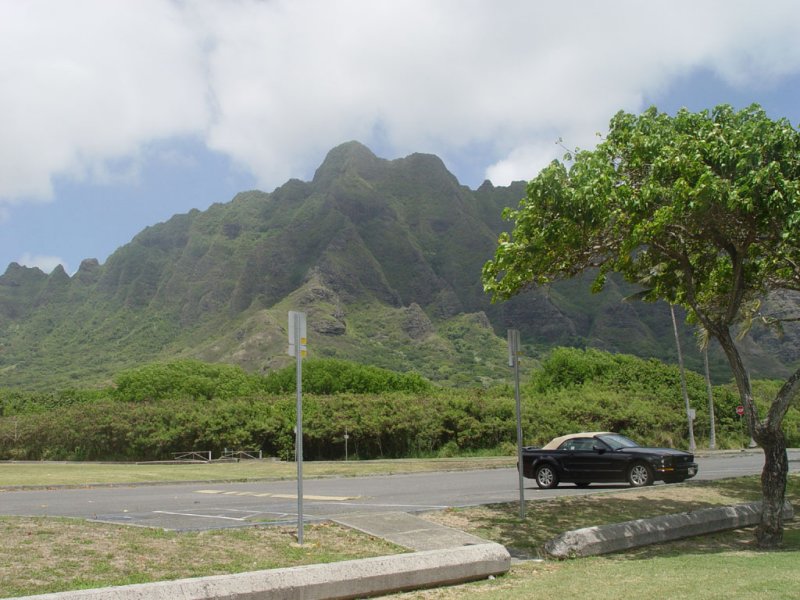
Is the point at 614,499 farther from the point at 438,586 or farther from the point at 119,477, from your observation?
the point at 119,477

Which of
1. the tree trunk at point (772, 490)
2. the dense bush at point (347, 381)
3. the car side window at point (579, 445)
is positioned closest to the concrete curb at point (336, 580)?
the tree trunk at point (772, 490)

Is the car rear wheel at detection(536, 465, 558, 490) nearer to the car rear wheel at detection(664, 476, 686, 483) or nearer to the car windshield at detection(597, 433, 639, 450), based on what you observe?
the car windshield at detection(597, 433, 639, 450)

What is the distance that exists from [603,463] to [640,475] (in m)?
0.95

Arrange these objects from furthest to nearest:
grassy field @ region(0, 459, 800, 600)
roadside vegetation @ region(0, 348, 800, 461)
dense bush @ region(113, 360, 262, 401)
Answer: dense bush @ region(113, 360, 262, 401)
roadside vegetation @ region(0, 348, 800, 461)
grassy field @ region(0, 459, 800, 600)

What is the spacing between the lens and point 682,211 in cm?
1062

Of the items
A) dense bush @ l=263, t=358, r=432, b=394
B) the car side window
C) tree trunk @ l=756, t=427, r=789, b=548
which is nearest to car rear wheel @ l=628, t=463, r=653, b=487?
the car side window

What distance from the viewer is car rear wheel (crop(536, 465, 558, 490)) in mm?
19859

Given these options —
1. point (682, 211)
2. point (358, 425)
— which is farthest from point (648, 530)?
point (358, 425)

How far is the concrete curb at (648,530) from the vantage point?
10055 mm

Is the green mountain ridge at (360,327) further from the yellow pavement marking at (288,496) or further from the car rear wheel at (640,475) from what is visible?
the yellow pavement marking at (288,496)

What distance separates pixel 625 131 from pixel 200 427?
3632 centimetres

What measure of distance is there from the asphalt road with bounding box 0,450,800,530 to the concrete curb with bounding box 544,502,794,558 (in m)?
3.40

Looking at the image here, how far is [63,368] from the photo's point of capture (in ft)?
559

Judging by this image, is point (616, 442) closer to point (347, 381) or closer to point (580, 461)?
point (580, 461)
